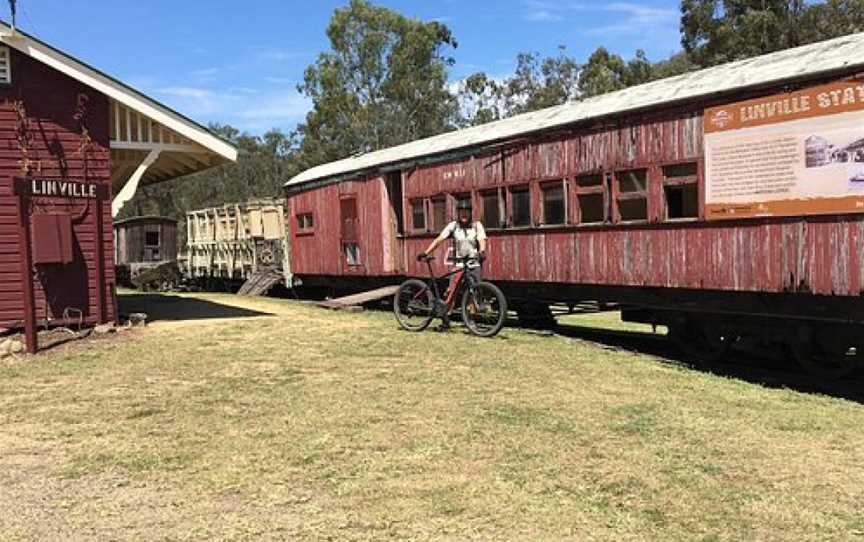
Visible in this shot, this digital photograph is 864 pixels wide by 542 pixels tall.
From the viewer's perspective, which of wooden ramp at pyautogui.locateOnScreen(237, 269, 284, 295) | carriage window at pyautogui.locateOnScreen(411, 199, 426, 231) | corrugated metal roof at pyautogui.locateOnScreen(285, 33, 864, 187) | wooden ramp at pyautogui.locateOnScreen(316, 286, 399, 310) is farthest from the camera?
wooden ramp at pyautogui.locateOnScreen(237, 269, 284, 295)

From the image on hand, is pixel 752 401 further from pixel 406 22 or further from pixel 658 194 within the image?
pixel 406 22

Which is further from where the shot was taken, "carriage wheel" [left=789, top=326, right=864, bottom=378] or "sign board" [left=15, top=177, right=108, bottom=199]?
"sign board" [left=15, top=177, right=108, bottom=199]

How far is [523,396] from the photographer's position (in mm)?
7574

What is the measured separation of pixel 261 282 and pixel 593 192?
44.6 ft

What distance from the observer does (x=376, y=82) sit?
56.8 meters

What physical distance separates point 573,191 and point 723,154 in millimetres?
2697

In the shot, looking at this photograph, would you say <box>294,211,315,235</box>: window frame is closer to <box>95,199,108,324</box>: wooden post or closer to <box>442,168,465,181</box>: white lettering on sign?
<box>442,168,465,181</box>: white lettering on sign

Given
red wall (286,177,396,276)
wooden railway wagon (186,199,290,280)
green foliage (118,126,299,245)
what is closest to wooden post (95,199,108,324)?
red wall (286,177,396,276)

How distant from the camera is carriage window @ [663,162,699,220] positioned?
31.9 ft

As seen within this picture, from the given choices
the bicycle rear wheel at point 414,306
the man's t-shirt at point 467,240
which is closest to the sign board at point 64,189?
the bicycle rear wheel at point 414,306

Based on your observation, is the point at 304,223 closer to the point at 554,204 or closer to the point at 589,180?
the point at 554,204

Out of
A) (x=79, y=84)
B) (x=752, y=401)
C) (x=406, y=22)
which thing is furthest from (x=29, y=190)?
(x=406, y=22)

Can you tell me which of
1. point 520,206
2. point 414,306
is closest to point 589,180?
point 520,206

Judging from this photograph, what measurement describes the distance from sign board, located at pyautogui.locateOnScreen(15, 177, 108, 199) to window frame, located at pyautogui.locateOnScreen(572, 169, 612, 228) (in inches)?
270
